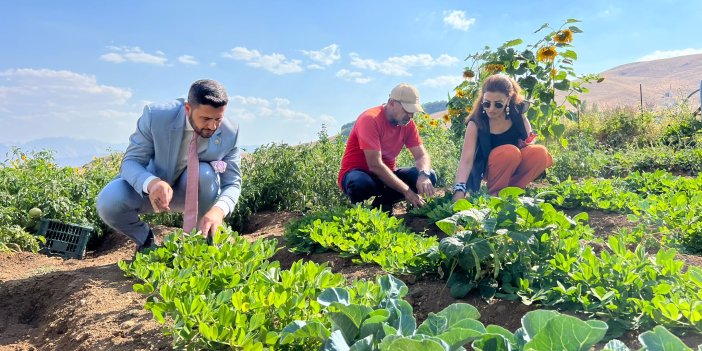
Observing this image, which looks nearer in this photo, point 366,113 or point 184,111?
point 184,111

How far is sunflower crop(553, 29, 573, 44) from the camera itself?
5914 millimetres

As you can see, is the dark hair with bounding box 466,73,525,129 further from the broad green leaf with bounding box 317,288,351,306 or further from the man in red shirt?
the broad green leaf with bounding box 317,288,351,306

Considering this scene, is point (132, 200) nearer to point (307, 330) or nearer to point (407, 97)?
point (407, 97)

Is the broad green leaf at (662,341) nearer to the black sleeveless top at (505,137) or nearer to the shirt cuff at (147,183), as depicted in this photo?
the shirt cuff at (147,183)

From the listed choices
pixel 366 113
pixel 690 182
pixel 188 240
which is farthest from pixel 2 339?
pixel 690 182

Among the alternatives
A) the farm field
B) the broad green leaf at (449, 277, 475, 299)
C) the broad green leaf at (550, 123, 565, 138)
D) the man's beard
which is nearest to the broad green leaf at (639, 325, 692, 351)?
the farm field

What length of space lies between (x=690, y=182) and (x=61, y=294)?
455 centimetres

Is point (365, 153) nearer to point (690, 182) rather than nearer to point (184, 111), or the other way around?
point (184, 111)

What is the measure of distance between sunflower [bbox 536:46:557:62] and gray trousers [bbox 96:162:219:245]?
13.3 ft

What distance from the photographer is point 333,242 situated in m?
3.28

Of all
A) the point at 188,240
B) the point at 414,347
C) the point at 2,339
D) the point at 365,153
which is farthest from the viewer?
the point at 365,153

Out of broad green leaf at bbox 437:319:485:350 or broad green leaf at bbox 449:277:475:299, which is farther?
broad green leaf at bbox 449:277:475:299

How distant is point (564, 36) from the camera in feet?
19.4

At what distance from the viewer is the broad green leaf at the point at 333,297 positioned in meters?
1.43
